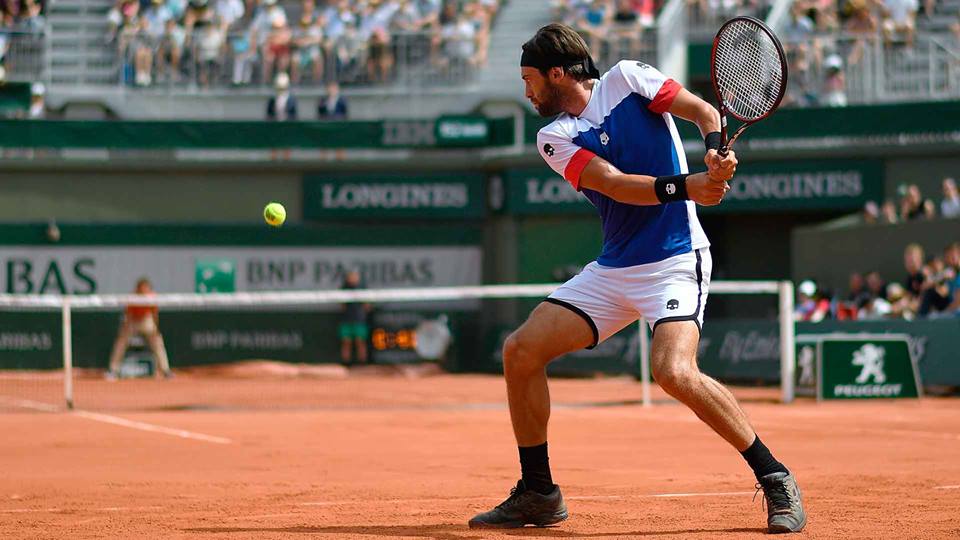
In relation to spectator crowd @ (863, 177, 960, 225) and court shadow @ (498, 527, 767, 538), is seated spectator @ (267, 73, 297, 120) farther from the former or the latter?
court shadow @ (498, 527, 767, 538)

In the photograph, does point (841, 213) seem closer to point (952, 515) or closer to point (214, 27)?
point (214, 27)

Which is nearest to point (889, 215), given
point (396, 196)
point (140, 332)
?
point (396, 196)

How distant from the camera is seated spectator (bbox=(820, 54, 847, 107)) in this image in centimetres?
2144

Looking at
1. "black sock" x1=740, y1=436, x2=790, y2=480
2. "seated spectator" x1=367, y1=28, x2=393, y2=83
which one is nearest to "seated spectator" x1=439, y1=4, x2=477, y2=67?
"seated spectator" x1=367, y1=28, x2=393, y2=83

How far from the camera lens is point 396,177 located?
23.0m

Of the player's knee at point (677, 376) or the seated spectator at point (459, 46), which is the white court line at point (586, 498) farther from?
the seated spectator at point (459, 46)

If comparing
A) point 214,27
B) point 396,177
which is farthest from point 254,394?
point 214,27

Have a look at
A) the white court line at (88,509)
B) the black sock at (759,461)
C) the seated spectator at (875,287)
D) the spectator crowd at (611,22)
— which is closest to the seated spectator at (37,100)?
the spectator crowd at (611,22)

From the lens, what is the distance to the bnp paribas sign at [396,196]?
22.9 m

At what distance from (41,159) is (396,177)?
5465 millimetres

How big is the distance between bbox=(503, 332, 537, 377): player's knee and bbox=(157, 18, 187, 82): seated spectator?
18366 millimetres

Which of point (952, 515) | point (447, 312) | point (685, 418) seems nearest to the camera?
point (952, 515)

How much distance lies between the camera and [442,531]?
638 cm

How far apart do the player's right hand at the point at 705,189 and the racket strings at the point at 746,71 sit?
62 cm
